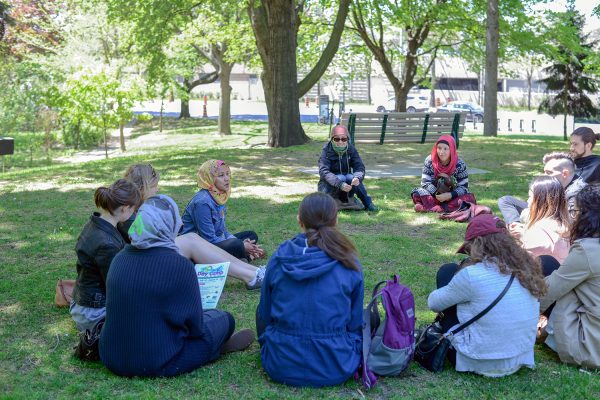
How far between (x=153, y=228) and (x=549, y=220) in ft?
9.47

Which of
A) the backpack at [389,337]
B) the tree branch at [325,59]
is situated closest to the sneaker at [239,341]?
the backpack at [389,337]

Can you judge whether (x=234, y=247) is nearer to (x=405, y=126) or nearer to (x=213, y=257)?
(x=213, y=257)

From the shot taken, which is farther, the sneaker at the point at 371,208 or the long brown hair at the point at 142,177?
the sneaker at the point at 371,208

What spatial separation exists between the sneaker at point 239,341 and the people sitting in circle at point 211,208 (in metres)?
1.90

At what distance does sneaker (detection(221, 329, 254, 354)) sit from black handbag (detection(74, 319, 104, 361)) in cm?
78

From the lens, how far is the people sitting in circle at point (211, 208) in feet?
21.0

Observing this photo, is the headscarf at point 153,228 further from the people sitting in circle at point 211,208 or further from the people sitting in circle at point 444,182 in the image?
the people sitting in circle at point 444,182

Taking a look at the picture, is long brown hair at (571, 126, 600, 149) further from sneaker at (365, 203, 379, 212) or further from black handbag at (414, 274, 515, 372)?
black handbag at (414, 274, 515, 372)

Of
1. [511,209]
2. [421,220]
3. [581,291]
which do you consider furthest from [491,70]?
[581,291]

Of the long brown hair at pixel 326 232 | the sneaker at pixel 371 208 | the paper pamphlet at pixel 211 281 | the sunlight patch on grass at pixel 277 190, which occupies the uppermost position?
the long brown hair at pixel 326 232

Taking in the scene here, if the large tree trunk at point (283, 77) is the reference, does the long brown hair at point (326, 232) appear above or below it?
below

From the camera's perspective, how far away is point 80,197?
10508 millimetres

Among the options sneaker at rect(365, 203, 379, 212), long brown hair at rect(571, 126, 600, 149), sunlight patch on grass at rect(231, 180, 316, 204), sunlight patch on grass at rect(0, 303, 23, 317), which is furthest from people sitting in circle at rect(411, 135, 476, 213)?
sunlight patch on grass at rect(0, 303, 23, 317)

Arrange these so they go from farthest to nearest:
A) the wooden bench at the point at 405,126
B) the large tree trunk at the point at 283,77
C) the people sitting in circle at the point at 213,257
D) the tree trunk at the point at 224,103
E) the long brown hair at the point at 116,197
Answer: the tree trunk at the point at 224,103
the large tree trunk at the point at 283,77
the wooden bench at the point at 405,126
the people sitting in circle at the point at 213,257
the long brown hair at the point at 116,197
